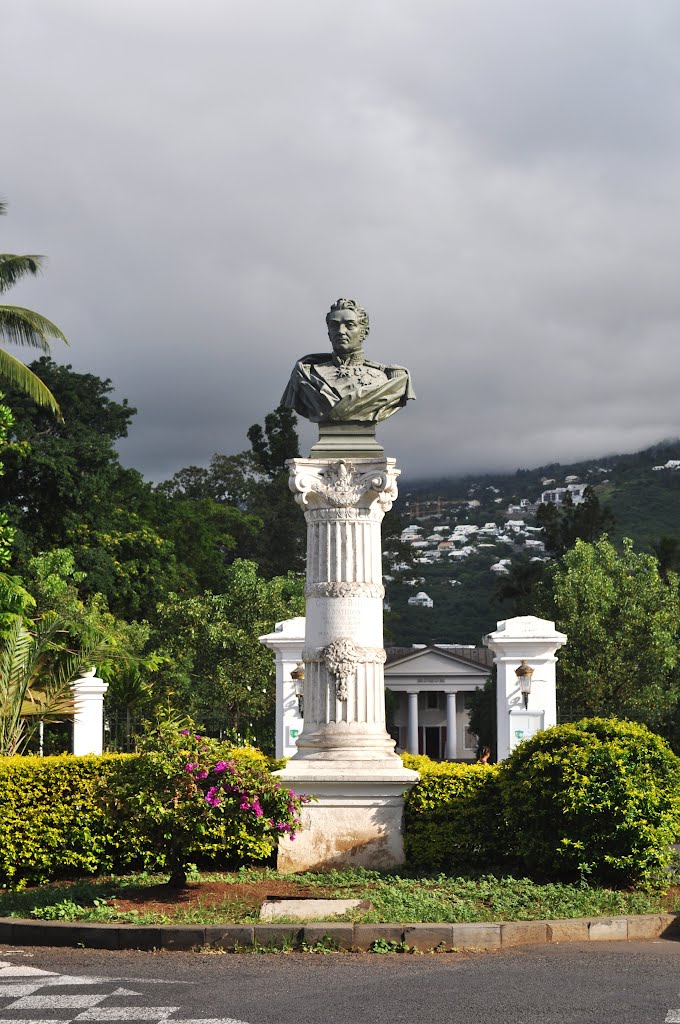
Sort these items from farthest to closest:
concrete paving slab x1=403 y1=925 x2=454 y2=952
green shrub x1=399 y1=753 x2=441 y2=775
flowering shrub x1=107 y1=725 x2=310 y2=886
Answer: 1. green shrub x1=399 y1=753 x2=441 y2=775
2. flowering shrub x1=107 y1=725 x2=310 y2=886
3. concrete paving slab x1=403 y1=925 x2=454 y2=952

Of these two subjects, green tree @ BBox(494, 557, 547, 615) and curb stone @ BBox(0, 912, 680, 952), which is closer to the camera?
curb stone @ BBox(0, 912, 680, 952)

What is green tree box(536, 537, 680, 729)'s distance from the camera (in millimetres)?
31234

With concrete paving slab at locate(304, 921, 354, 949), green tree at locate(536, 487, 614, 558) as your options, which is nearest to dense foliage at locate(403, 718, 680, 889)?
concrete paving slab at locate(304, 921, 354, 949)

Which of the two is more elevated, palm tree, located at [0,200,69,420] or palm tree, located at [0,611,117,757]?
palm tree, located at [0,200,69,420]

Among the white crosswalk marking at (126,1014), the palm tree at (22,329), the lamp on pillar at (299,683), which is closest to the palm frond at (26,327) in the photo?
the palm tree at (22,329)

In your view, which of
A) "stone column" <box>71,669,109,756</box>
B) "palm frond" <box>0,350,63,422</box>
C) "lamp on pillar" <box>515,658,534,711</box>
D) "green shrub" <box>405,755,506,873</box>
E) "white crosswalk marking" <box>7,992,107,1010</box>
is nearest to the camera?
"white crosswalk marking" <box>7,992,107,1010</box>

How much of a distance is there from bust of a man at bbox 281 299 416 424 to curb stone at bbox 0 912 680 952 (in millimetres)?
5283

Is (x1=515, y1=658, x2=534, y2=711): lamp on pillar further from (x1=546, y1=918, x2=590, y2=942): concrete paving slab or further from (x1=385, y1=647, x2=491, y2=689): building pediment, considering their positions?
(x1=385, y1=647, x2=491, y2=689): building pediment

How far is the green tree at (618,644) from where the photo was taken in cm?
3123

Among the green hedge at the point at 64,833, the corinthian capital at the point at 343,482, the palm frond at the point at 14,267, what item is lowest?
the green hedge at the point at 64,833

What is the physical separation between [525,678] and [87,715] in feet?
19.5

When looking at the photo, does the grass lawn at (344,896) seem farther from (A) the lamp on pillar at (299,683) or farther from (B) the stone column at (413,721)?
(B) the stone column at (413,721)

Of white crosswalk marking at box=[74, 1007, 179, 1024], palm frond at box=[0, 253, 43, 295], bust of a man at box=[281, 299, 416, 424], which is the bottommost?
white crosswalk marking at box=[74, 1007, 179, 1024]

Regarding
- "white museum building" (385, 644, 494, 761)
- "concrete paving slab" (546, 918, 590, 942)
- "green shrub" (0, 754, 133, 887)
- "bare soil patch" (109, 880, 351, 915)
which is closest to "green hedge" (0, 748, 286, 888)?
"green shrub" (0, 754, 133, 887)
